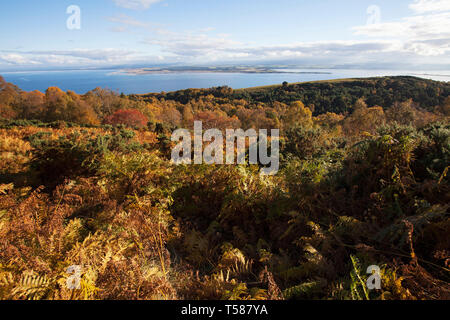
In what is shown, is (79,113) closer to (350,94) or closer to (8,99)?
(8,99)

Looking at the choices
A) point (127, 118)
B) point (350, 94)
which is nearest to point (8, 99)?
point (127, 118)

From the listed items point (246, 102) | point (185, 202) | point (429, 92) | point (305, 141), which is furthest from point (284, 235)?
point (246, 102)

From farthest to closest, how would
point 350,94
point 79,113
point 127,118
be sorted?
point 350,94, point 79,113, point 127,118

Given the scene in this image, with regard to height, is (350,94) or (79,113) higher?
(350,94)

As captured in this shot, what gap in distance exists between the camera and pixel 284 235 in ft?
11.6

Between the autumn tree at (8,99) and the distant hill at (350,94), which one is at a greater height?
the distant hill at (350,94)

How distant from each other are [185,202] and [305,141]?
8.30m

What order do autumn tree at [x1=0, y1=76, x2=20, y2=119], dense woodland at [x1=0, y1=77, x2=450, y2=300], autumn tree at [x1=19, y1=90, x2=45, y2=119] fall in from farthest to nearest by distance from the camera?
autumn tree at [x1=19, y1=90, x2=45, y2=119], autumn tree at [x1=0, y1=76, x2=20, y2=119], dense woodland at [x1=0, y1=77, x2=450, y2=300]

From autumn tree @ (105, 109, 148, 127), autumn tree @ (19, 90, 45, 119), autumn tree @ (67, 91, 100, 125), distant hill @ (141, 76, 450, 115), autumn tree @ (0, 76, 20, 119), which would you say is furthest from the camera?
distant hill @ (141, 76, 450, 115)

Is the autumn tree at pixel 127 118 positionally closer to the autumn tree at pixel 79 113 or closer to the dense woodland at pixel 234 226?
the autumn tree at pixel 79 113

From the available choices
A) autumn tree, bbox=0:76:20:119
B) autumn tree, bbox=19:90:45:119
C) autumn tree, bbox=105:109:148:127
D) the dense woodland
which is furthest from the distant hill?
autumn tree, bbox=0:76:20:119

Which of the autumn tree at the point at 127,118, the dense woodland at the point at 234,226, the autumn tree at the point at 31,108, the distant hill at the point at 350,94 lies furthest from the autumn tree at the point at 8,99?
the distant hill at the point at 350,94

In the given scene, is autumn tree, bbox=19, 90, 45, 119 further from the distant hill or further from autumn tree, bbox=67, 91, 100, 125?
the distant hill
